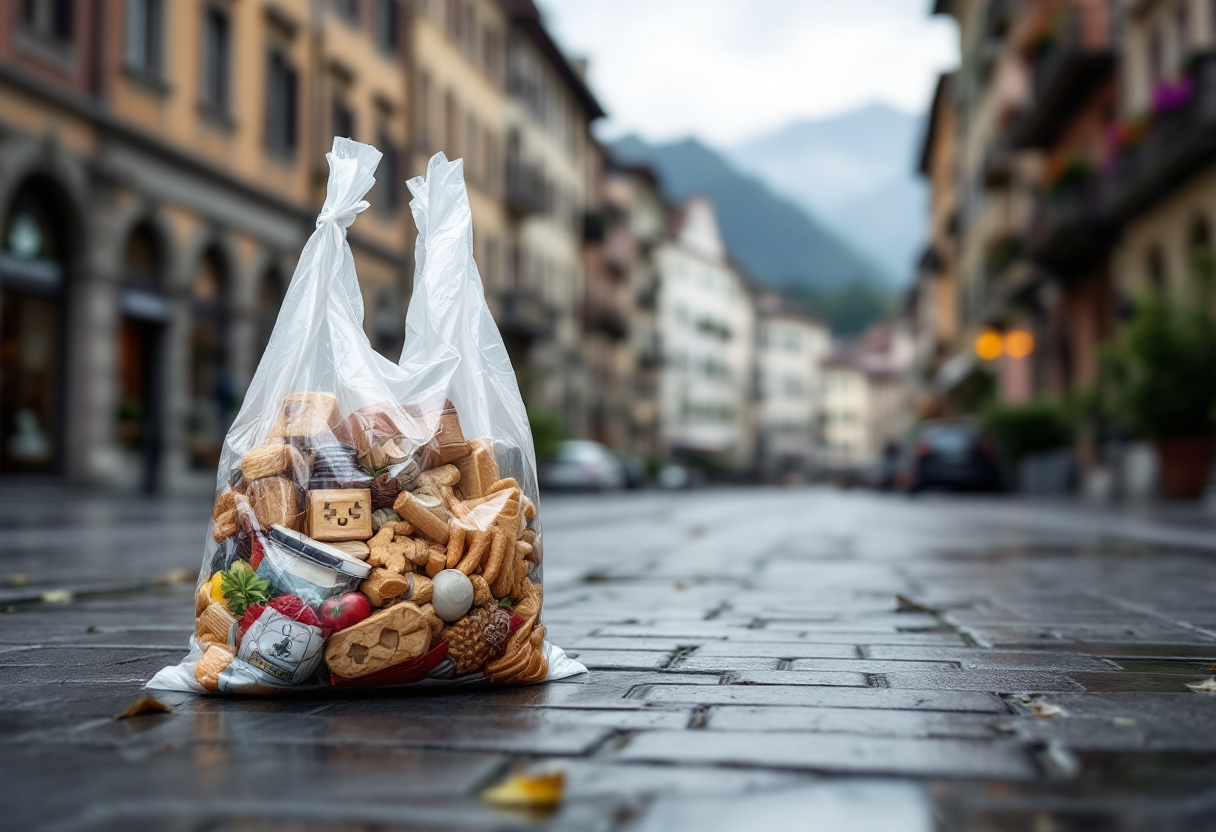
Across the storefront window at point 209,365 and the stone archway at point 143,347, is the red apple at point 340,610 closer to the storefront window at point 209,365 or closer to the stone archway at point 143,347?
the stone archway at point 143,347

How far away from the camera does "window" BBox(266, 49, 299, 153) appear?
26109 mm

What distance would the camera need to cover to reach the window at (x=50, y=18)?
1811 centimetres

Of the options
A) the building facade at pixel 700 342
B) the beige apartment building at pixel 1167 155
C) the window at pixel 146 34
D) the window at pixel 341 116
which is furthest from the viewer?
the building facade at pixel 700 342

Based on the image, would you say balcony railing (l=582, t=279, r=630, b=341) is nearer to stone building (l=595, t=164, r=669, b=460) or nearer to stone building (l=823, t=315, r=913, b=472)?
stone building (l=595, t=164, r=669, b=460)

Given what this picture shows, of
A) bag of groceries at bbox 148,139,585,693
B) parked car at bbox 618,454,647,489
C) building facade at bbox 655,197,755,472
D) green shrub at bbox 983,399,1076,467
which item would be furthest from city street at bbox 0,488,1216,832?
building facade at bbox 655,197,755,472

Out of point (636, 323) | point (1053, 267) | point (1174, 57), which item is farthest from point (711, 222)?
point (1174, 57)

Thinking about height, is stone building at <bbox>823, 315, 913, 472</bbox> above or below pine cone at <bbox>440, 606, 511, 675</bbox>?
above

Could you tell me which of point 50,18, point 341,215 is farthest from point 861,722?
point 50,18

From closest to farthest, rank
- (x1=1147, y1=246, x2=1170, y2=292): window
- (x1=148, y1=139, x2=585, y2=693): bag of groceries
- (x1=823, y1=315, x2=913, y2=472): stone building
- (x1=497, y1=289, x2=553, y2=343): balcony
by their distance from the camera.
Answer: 1. (x1=148, y1=139, x2=585, y2=693): bag of groceries
2. (x1=1147, y1=246, x2=1170, y2=292): window
3. (x1=497, y1=289, x2=553, y2=343): balcony
4. (x1=823, y1=315, x2=913, y2=472): stone building

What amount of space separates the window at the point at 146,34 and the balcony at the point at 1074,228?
16.2 meters

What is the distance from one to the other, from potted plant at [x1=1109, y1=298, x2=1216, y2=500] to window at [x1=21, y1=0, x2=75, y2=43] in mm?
14607

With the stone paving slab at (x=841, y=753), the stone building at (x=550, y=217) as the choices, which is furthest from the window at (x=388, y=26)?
the stone paving slab at (x=841, y=753)

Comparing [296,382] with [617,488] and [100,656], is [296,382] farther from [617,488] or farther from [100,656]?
[617,488]

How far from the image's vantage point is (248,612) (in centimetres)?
326
